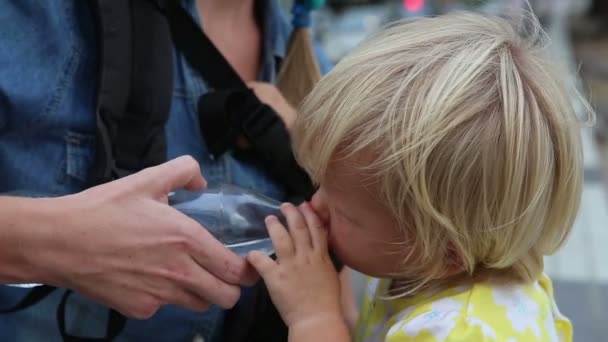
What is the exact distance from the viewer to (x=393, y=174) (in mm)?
1062

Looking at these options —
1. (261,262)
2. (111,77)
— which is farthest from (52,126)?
(261,262)

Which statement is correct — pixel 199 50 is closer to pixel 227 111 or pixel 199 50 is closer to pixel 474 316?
pixel 227 111

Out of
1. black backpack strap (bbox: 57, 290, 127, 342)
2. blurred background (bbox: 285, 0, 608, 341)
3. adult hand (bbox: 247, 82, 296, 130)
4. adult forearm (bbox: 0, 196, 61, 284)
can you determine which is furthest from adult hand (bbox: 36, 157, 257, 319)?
blurred background (bbox: 285, 0, 608, 341)

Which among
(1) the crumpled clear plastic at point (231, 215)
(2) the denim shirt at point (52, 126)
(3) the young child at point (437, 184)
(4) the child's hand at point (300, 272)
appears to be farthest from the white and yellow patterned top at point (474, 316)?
(2) the denim shirt at point (52, 126)

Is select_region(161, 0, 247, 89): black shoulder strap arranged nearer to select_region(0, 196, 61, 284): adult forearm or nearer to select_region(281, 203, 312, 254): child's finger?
select_region(281, 203, 312, 254): child's finger

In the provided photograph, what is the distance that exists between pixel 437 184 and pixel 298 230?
0.78ft

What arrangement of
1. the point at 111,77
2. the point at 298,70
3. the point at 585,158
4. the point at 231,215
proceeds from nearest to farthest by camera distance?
the point at 111,77
the point at 231,215
the point at 298,70
the point at 585,158

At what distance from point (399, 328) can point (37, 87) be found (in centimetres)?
63

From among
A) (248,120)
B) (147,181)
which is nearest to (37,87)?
(147,181)

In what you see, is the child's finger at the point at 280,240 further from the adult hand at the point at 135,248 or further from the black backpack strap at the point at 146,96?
the black backpack strap at the point at 146,96

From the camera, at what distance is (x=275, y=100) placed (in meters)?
1.45

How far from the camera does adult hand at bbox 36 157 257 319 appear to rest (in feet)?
3.33

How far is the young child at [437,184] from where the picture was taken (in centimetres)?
105

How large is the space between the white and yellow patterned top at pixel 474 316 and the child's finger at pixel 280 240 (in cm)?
19
